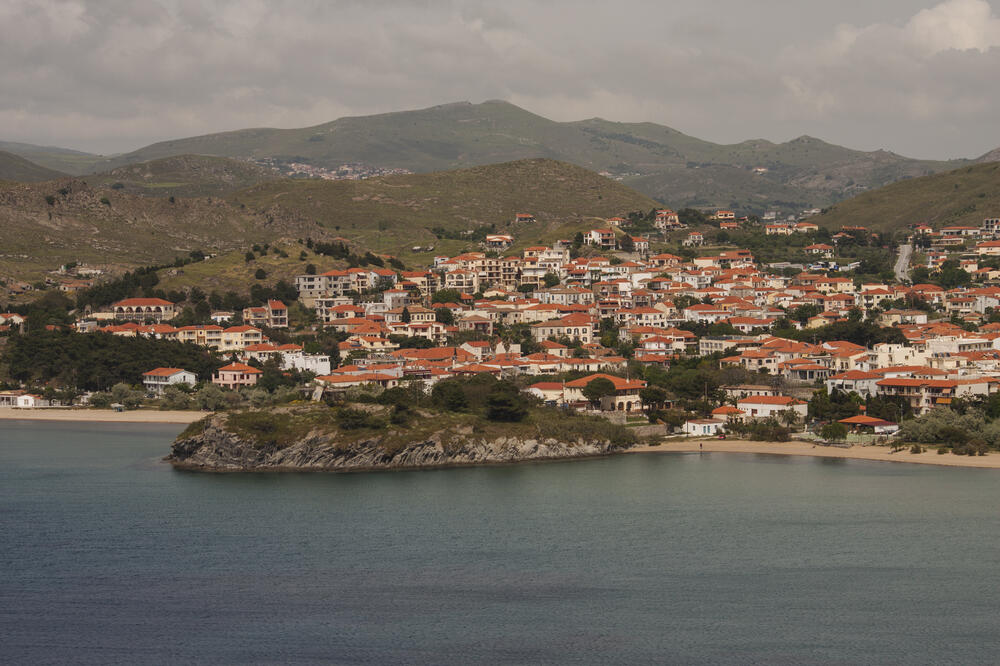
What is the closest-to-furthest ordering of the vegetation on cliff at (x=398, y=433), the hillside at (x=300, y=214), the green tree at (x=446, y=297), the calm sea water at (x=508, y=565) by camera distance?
the calm sea water at (x=508, y=565) < the vegetation on cliff at (x=398, y=433) < the green tree at (x=446, y=297) < the hillside at (x=300, y=214)

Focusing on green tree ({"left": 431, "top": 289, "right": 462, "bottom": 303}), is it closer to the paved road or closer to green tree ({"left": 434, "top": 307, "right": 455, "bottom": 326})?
green tree ({"left": 434, "top": 307, "right": 455, "bottom": 326})

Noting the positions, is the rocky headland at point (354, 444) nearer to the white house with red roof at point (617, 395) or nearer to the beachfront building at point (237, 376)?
the white house with red roof at point (617, 395)

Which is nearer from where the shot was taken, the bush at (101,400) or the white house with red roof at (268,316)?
the bush at (101,400)

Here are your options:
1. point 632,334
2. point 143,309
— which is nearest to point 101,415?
point 143,309

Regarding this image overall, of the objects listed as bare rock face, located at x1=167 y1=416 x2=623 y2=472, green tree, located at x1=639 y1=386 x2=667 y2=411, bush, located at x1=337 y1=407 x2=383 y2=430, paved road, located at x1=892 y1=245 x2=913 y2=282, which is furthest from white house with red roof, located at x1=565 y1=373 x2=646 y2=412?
paved road, located at x1=892 y1=245 x2=913 y2=282

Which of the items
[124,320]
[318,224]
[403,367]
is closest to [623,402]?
[403,367]

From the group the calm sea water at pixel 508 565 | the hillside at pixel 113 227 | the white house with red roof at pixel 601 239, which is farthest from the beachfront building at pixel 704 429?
the hillside at pixel 113 227

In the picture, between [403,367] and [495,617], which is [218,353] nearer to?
[403,367]
